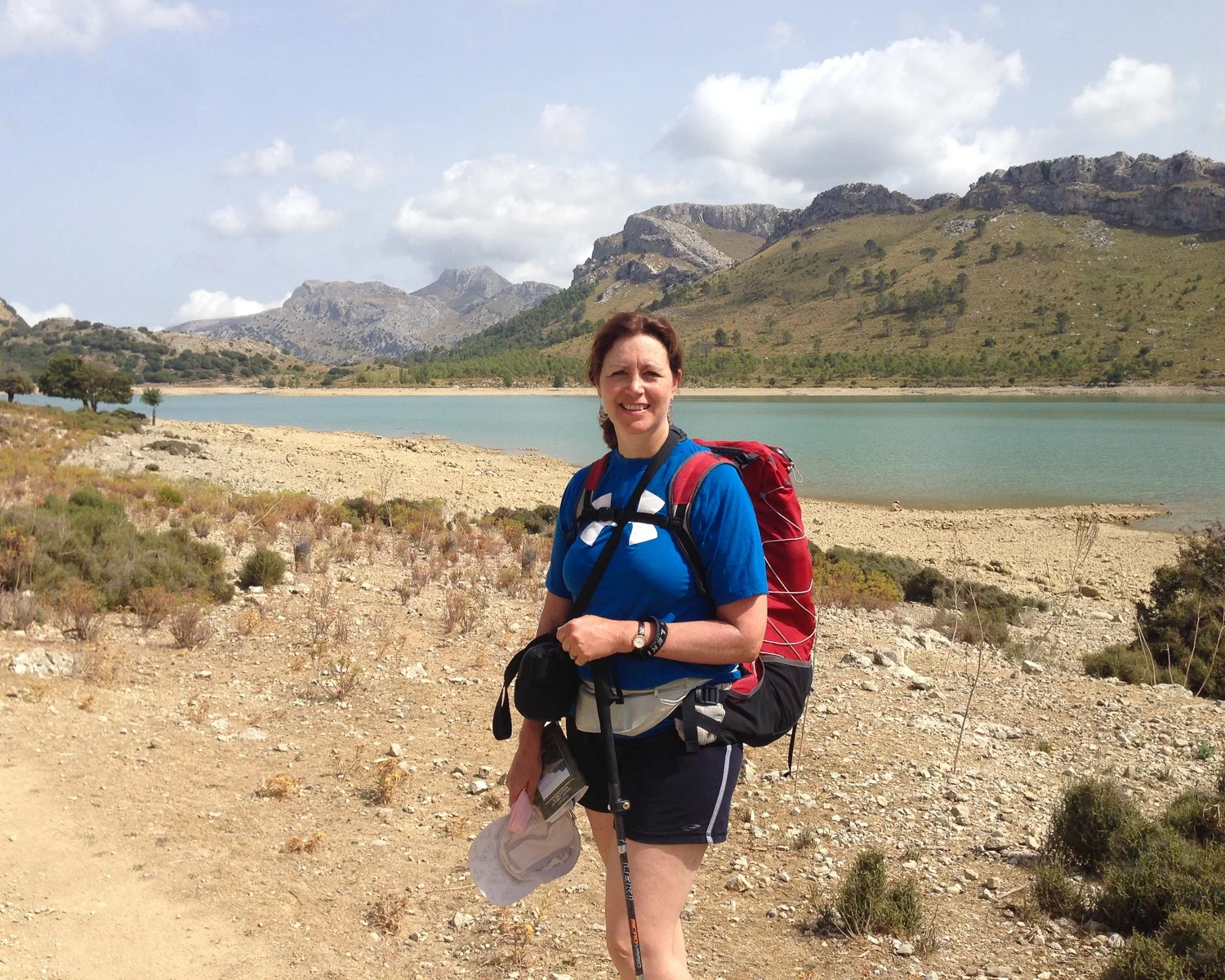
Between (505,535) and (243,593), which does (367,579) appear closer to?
(243,593)

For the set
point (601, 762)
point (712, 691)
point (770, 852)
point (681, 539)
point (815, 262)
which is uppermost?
point (815, 262)

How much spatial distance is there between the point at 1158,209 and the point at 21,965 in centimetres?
15080

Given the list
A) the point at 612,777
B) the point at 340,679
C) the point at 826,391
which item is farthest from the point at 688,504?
the point at 826,391

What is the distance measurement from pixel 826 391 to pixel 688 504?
94106 mm

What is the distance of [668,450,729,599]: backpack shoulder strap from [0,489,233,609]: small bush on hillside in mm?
6909

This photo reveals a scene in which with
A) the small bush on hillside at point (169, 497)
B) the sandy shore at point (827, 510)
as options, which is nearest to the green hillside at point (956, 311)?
the sandy shore at point (827, 510)

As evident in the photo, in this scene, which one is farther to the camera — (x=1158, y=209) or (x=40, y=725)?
(x=1158, y=209)

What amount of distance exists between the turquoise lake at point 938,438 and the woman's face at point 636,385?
24.1 meters

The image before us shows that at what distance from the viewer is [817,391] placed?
304ft

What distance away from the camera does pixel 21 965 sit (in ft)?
9.30

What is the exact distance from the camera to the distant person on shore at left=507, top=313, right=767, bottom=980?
1882 millimetres

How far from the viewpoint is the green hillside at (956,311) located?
8900cm

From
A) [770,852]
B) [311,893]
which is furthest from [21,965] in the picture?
[770,852]

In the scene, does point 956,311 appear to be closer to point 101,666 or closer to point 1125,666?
point 1125,666
